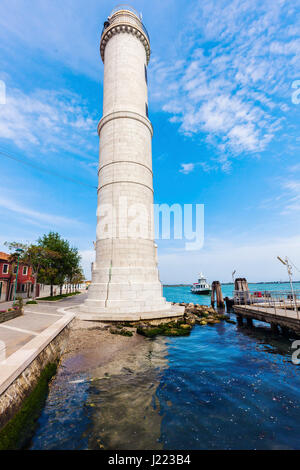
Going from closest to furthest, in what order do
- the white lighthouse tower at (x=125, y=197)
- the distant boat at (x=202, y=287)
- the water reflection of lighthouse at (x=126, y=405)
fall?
1. the water reflection of lighthouse at (x=126, y=405)
2. the white lighthouse tower at (x=125, y=197)
3. the distant boat at (x=202, y=287)

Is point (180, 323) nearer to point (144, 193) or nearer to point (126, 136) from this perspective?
point (144, 193)

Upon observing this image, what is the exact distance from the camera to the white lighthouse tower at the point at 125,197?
16391 millimetres

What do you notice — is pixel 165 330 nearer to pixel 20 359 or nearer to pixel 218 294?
pixel 20 359

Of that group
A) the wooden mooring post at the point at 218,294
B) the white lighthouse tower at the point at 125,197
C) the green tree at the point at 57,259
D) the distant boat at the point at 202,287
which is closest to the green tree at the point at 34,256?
the green tree at the point at 57,259

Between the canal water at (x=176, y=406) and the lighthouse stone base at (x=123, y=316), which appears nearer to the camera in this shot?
the canal water at (x=176, y=406)

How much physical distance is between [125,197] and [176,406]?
1532cm

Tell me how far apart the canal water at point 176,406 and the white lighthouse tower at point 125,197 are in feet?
23.4

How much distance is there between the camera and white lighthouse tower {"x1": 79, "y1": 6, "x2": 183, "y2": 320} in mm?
16391

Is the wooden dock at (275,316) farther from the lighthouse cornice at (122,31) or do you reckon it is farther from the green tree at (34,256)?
the lighthouse cornice at (122,31)

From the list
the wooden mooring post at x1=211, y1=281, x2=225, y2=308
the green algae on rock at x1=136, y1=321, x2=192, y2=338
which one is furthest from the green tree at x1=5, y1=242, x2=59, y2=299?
the wooden mooring post at x1=211, y1=281, x2=225, y2=308

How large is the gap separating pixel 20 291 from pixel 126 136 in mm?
29851

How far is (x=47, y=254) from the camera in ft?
93.1

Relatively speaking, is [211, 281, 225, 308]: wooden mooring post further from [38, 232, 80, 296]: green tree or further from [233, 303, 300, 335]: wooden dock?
[38, 232, 80, 296]: green tree

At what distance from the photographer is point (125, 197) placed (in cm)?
1847
